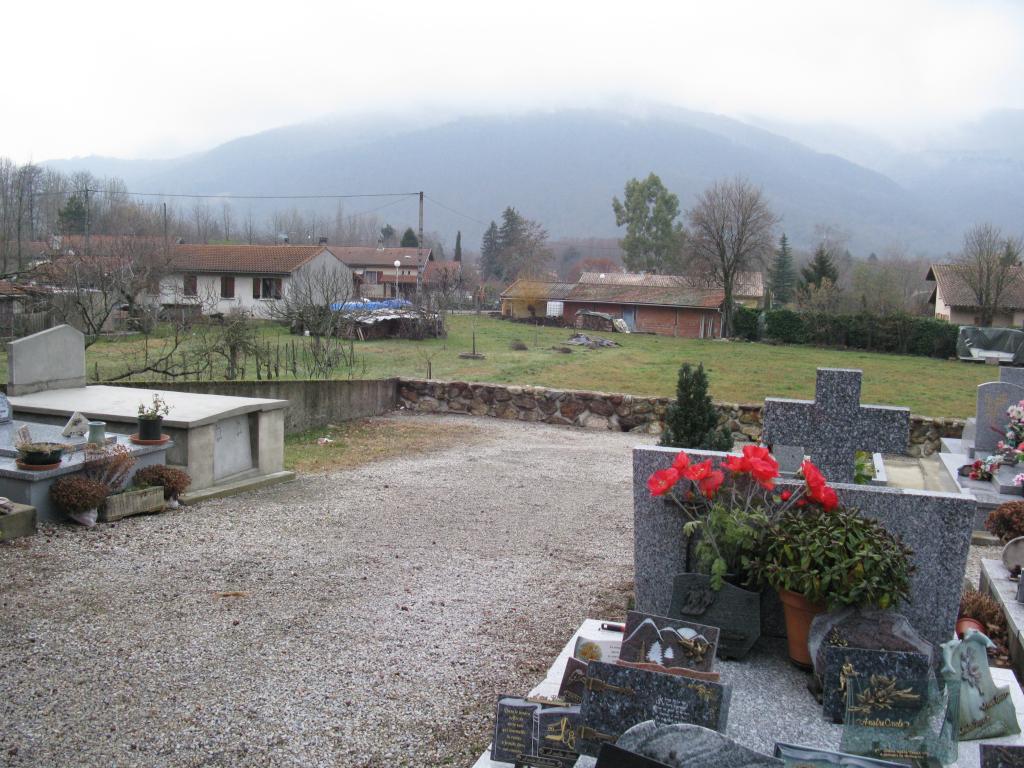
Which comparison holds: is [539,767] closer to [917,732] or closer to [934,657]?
[917,732]

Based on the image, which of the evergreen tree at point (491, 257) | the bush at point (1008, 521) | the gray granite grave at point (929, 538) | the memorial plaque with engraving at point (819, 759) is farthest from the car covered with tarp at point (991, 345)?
the evergreen tree at point (491, 257)

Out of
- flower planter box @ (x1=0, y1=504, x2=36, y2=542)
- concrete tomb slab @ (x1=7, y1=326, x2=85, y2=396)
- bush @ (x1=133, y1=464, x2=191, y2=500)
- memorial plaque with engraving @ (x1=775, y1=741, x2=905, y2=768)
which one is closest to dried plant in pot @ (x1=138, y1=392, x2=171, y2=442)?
bush @ (x1=133, y1=464, x2=191, y2=500)

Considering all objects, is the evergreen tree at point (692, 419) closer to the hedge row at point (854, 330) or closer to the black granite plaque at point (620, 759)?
the black granite plaque at point (620, 759)

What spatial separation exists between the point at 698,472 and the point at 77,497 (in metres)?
5.44

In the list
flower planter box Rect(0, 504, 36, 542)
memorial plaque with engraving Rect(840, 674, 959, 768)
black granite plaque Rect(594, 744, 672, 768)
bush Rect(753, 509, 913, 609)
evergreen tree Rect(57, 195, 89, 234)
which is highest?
evergreen tree Rect(57, 195, 89, 234)

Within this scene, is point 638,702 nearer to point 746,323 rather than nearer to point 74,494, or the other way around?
point 74,494

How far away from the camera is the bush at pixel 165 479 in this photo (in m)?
8.02

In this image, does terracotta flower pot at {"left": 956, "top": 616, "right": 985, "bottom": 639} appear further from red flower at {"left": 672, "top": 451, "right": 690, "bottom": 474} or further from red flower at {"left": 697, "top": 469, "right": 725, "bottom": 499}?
red flower at {"left": 672, "top": 451, "right": 690, "bottom": 474}

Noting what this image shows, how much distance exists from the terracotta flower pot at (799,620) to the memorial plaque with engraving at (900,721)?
581mm

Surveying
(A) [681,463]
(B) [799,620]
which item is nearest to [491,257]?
(A) [681,463]

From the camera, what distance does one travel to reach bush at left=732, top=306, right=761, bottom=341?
44.1 m

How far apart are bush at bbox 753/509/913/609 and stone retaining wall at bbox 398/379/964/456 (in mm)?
10306

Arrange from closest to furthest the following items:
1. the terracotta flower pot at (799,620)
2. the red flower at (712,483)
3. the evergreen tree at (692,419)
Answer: the terracotta flower pot at (799,620)
the red flower at (712,483)
the evergreen tree at (692,419)

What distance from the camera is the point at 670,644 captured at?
11.4 feet
